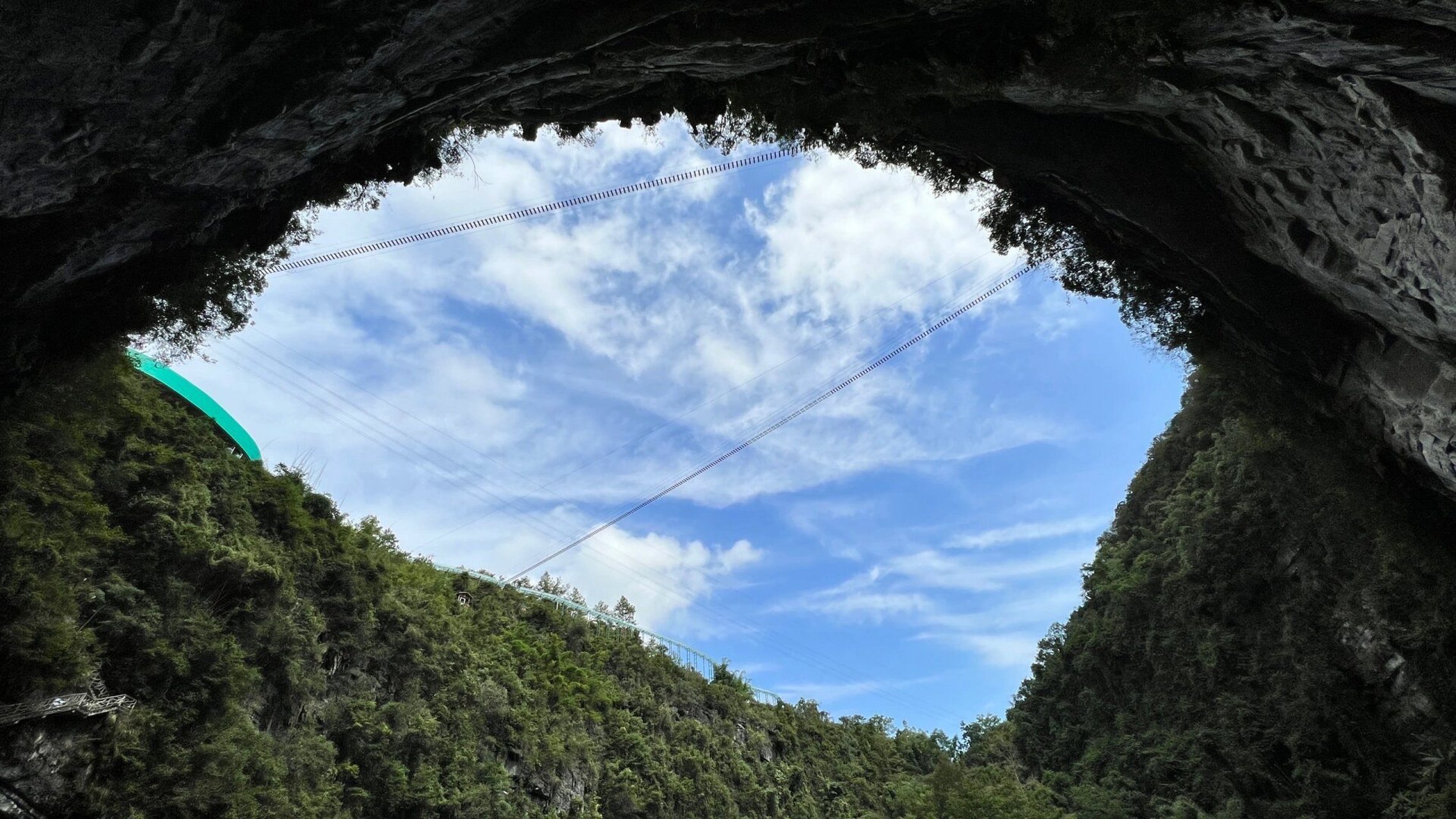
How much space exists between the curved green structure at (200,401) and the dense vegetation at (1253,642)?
2360 centimetres

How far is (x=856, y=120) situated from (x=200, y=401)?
1719 cm

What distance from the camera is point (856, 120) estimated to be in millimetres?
11969

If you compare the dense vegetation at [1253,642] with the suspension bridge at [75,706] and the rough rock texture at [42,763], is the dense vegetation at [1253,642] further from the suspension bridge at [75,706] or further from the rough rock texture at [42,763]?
the rough rock texture at [42,763]

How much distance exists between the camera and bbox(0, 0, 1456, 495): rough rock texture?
7430mm

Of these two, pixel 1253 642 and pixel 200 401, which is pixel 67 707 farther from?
pixel 1253 642

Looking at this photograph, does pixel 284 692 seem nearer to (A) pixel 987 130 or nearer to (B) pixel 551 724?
(B) pixel 551 724

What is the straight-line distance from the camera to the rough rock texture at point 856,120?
743 centimetres

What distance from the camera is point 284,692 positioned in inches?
697

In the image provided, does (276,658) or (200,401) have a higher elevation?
(200,401)

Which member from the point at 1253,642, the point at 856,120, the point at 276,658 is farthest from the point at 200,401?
the point at 1253,642

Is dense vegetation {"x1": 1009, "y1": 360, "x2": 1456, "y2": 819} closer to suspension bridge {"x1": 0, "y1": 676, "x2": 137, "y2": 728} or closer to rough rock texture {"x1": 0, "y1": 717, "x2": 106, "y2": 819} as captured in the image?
suspension bridge {"x1": 0, "y1": 676, "x2": 137, "y2": 728}

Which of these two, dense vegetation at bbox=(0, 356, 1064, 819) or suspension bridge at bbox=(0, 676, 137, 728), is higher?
dense vegetation at bbox=(0, 356, 1064, 819)

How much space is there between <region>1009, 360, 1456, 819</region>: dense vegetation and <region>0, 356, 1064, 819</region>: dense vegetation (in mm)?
5344

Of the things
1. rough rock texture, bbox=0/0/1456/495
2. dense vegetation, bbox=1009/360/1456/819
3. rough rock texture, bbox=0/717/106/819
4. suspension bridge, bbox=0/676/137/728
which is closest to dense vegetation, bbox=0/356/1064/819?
rough rock texture, bbox=0/717/106/819
